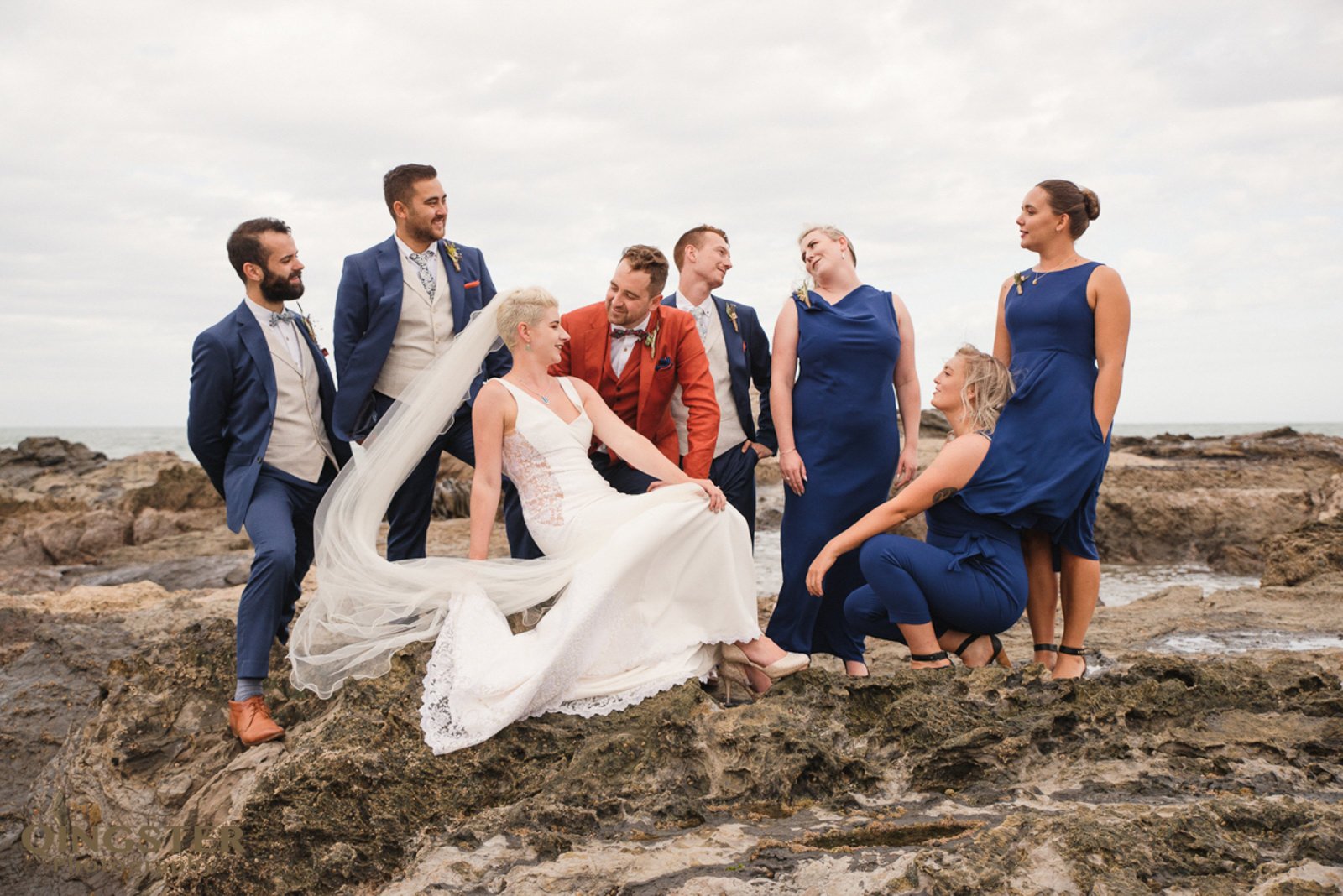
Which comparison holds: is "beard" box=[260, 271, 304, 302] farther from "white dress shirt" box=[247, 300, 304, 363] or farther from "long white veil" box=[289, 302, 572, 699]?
"long white veil" box=[289, 302, 572, 699]

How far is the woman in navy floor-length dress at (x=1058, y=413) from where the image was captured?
477cm

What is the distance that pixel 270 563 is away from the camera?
14.8ft

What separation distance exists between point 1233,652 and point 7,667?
7.15 m

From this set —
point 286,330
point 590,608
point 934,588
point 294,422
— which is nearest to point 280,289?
point 286,330

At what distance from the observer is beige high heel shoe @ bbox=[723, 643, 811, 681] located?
14.3 ft

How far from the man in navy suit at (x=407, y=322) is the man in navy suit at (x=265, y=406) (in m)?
0.20

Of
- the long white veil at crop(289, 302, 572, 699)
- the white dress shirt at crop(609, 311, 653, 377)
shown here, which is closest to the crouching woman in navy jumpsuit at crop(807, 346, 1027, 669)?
the long white veil at crop(289, 302, 572, 699)

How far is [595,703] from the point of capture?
13.3ft

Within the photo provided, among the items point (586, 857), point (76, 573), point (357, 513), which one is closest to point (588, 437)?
point (357, 513)

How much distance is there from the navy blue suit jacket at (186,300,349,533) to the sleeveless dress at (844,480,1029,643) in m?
2.85

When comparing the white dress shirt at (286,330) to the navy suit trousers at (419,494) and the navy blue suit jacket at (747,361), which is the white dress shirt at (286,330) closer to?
the navy suit trousers at (419,494)

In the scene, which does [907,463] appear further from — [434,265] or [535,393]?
[434,265]

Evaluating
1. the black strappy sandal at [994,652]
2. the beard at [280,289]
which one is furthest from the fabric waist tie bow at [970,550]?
the beard at [280,289]

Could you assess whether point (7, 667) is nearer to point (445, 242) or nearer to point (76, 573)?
point (445, 242)
